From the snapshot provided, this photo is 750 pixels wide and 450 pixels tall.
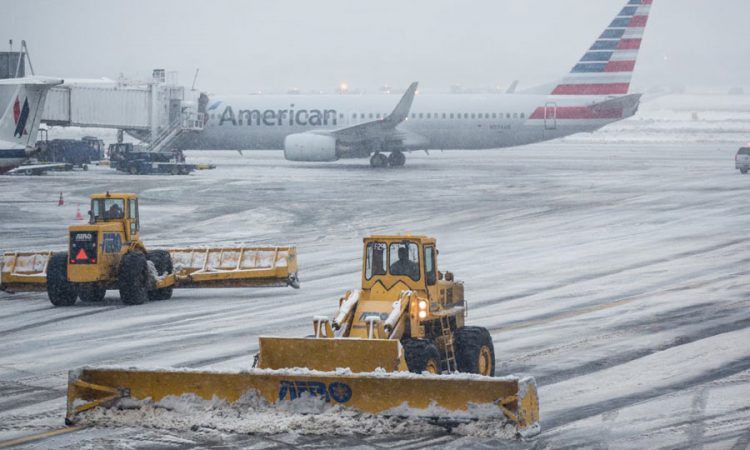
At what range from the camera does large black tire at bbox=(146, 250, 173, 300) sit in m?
22.3

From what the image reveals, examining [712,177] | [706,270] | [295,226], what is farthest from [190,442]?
[712,177]

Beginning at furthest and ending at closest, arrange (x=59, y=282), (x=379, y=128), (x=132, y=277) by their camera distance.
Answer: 1. (x=379, y=128)
2. (x=59, y=282)
3. (x=132, y=277)

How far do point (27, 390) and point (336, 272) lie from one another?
12457mm

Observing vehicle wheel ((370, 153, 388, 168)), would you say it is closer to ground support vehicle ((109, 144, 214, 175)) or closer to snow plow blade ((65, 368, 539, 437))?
ground support vehicle ((109, 144, 214, 175))

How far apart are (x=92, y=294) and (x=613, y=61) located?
151 ft

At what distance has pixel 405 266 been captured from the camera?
13.5 m

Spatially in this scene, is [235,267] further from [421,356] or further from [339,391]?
[339,391]

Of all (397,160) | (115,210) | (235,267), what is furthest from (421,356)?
(397,160)

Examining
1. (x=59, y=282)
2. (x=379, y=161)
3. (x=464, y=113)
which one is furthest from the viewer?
(x=464, y=113)

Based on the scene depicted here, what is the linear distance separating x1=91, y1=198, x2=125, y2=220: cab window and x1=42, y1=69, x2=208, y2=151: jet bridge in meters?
35.6

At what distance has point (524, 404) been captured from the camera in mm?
10445

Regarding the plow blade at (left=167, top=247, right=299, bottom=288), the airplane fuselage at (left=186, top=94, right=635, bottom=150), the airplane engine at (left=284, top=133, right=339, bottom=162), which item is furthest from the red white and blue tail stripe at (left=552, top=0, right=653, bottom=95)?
the plow blade at (left=167, top=247, right=299, bottom=288)

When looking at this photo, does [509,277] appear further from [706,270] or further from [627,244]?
[627,244]

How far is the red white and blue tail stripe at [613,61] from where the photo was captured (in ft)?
200
